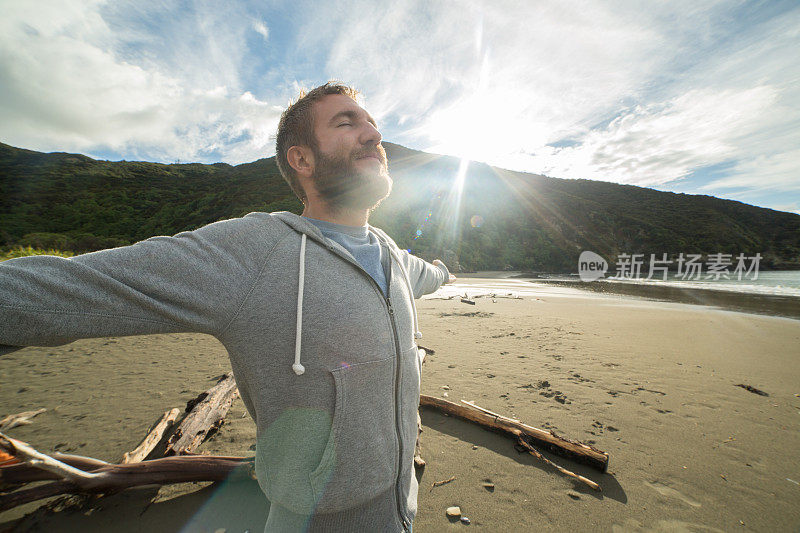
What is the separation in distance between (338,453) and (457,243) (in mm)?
42148

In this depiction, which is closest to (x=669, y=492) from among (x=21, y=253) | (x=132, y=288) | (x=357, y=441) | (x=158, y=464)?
(x=357, y=441)

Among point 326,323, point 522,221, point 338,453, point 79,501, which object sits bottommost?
point 79,501

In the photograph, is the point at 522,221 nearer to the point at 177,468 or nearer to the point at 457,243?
the point at 457,243

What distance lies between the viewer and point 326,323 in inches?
46.3

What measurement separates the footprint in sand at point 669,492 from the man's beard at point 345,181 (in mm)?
3710

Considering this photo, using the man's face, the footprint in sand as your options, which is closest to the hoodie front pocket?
the man's face

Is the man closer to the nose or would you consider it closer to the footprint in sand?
the nose

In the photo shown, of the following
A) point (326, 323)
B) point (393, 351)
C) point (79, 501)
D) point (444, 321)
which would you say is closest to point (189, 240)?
point (326, 323)

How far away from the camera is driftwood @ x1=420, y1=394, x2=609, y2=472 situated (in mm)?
3078

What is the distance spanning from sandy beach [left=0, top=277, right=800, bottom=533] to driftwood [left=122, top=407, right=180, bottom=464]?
0.27 meters

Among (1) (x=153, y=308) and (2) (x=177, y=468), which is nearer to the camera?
(1) (x=153, y=308)

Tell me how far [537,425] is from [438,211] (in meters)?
49.8

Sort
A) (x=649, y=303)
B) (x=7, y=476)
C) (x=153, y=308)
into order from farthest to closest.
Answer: (x=649, y=303), (x=7, y=476), (x=153, y=308)

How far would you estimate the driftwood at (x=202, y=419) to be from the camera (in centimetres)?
307
